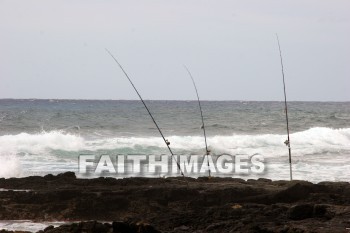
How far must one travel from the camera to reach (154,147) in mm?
26000

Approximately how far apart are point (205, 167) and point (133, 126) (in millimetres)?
21370

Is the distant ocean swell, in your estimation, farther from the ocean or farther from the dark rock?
the dark rock

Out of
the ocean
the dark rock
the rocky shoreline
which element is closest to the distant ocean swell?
the ocean

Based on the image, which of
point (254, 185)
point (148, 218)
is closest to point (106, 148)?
point (254, 185)

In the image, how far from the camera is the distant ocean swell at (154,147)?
21.6 m

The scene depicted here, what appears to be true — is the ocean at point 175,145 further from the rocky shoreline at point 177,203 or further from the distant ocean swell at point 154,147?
the rocky shoreline at point 177,203

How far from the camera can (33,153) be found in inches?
894

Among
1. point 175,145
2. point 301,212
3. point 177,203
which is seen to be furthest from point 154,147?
point 301,212

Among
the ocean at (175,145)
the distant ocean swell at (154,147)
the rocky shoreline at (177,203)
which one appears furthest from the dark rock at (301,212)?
the distant ocean swell at (154,147)

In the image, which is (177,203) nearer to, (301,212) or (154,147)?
(301,212)

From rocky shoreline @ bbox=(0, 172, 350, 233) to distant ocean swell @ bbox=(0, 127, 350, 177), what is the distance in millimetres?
7601

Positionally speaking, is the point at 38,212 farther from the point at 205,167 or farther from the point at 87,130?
the point at 87,130

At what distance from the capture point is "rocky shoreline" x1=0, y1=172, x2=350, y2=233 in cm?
728

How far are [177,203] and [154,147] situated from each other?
16.5m
